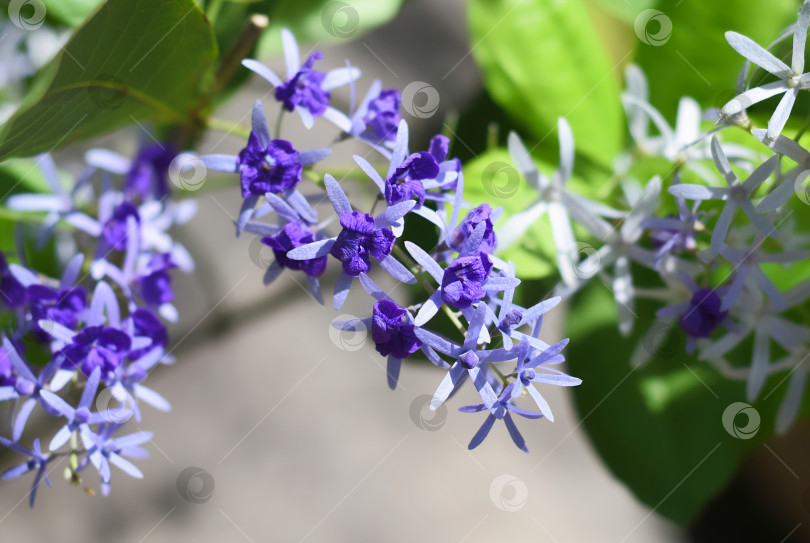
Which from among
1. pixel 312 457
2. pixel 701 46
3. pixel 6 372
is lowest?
pixel 312 457

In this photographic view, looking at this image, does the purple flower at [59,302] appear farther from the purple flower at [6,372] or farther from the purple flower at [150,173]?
the purple flower at [150,173]

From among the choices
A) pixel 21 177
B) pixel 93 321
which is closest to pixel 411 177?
pixel 93 321

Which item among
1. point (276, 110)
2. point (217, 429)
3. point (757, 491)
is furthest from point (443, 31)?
point (757, 491)

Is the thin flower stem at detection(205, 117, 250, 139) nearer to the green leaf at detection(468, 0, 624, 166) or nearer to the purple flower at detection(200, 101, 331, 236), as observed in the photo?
the purple flower at detection(200, 101, 331, 236)

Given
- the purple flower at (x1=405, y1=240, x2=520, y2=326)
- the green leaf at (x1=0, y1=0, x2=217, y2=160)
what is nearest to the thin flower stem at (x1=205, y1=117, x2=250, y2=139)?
the green leaf at (x1=0, y1=0, x2=217, y2=160)

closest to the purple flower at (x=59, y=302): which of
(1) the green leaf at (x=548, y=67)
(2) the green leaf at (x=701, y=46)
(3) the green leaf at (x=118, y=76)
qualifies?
(3) the green leaf at (x=118, y=76)

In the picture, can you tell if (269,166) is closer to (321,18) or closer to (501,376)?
(501,376)
